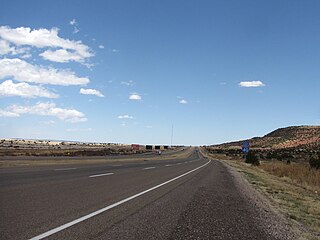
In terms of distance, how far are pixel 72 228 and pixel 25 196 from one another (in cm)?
424

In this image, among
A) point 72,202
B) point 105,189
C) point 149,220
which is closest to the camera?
point 149,220

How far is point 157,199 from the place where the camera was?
11.8 meters

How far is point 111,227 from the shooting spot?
7.30 meters

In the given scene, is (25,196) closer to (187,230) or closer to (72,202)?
(72,202)

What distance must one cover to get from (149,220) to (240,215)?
2.70 m

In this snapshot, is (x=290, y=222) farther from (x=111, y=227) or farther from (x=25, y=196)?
→ (x=25, y=196)

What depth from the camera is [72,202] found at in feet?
32.9

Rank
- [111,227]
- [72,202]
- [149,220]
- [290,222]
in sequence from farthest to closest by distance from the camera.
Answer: [72,202], [290,222], [149,220], [111,227]

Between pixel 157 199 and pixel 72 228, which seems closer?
pixel 72 228

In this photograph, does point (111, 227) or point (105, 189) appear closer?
point (111, 227)

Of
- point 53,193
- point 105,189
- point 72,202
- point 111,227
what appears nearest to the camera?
point 111,227

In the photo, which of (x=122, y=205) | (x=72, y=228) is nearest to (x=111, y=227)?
(x=72, y=228)

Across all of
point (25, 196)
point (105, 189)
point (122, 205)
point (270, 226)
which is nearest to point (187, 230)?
point (270, 226)

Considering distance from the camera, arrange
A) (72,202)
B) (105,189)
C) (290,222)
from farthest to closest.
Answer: (105,189) < (72,202) < (290,222)
